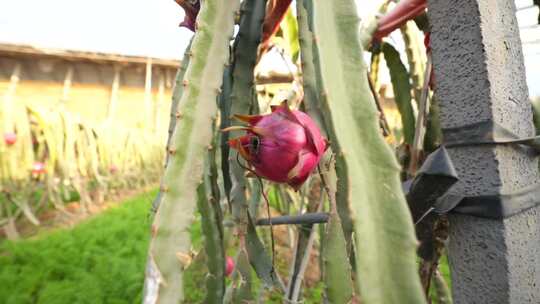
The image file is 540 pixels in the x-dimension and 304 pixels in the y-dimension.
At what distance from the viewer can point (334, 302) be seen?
10.9 inches

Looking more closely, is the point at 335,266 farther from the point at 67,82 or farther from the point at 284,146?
the point at 67,82

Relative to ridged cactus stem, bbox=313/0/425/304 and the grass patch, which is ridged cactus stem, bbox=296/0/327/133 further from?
the grass patch

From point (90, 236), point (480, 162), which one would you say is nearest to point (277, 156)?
point (480, 162)

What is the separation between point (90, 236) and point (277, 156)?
2.54m

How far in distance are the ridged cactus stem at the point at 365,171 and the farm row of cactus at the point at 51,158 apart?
2.85 metres

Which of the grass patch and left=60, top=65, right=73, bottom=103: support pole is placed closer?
the grass patch

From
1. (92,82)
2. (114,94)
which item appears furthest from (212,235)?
(92,82)

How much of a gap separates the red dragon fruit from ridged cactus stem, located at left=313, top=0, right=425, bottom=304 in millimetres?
79

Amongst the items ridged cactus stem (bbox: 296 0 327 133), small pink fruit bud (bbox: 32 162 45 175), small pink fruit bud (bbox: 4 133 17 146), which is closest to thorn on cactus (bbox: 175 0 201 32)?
ridged cactus stem (bbox: 296 0 327 133)

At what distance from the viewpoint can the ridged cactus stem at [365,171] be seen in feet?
0.61

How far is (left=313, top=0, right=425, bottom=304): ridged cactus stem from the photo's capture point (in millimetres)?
186

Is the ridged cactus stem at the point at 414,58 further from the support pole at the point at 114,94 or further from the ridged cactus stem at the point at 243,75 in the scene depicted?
the support pole at the point at 114,94

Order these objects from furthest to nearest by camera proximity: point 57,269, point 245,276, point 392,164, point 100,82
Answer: point 100,82, point 57,269, point 245,276, point 392,164

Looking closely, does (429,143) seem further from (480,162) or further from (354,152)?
(354,152)
